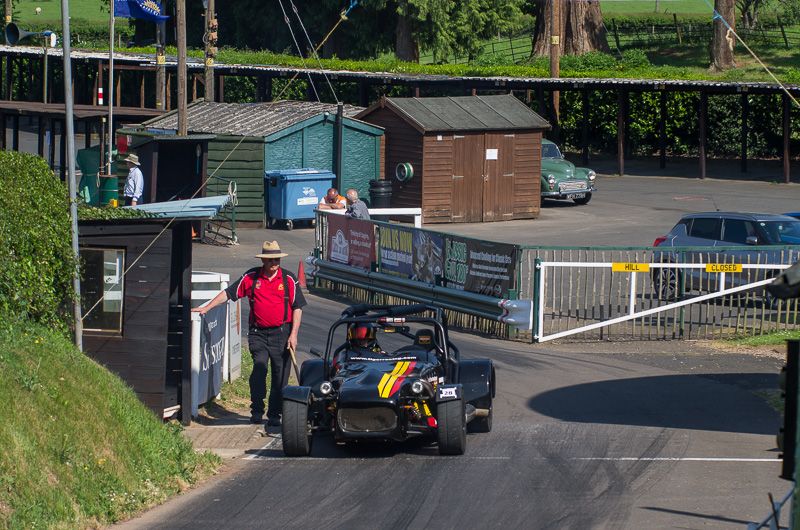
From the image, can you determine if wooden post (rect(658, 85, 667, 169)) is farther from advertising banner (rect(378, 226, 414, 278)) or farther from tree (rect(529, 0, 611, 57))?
advertising banner (rect(378, 226, 414, 278))

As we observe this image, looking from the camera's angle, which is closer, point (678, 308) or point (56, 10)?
point (678, 308)

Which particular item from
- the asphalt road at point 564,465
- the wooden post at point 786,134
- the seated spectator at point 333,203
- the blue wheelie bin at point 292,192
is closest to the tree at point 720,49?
the wooden post at point 786,134

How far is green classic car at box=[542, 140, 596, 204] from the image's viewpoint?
103ft

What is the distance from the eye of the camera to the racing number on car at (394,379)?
8.64 meters

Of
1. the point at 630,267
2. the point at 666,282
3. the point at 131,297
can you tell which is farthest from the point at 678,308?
the point at 131,297

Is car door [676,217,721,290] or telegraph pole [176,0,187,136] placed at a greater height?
telegraph pole [176,0,187,136]

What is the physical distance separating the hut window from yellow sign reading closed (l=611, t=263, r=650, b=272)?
7845 millimetres

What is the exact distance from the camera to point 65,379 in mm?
7867

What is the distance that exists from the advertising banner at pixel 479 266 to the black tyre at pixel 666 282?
2.25 meters

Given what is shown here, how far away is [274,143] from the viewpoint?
2725 centimetres

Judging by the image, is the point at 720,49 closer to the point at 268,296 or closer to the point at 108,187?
the point at 108,187

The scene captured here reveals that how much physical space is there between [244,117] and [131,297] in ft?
66.1

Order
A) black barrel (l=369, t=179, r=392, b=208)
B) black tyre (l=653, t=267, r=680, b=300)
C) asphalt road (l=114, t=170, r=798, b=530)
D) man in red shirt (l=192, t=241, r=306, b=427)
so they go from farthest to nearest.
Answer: black barrel (l=369, t=179, r=392, b=208) → black tyre (l=653, t=267, r=680, b=300) → man in red shirt (l=192, t=241, r=306, b=427) → asphalt road (l=114, t=170, r=798, b=530)

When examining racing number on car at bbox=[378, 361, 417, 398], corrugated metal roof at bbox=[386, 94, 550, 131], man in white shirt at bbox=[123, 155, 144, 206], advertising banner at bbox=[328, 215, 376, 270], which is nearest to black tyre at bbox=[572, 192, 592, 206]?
corrugated metal roof at bbox=[386, 94, 550, 131]
